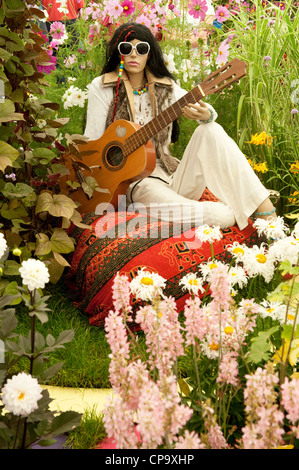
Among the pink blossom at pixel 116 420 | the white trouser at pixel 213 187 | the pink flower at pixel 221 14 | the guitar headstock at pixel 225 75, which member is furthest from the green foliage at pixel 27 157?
the pink flower at pixel 221 14

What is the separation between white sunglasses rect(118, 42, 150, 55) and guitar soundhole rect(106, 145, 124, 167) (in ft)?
1.79

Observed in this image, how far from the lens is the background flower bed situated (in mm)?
2051

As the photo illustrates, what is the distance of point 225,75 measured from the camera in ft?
8.45

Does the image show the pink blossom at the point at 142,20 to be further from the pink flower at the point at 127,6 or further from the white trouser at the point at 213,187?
the white trouser at the point at 213,187

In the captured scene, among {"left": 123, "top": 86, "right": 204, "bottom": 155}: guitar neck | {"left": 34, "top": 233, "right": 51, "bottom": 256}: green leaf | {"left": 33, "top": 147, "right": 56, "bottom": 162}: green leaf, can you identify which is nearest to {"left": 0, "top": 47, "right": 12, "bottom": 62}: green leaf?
{"left": 33, "top": 147, "right": 56, "bottom": 162}: green leaf

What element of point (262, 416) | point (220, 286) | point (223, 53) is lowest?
point (262, 416)

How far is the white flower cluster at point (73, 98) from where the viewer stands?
3051 mm

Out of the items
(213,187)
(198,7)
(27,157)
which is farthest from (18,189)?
(198,7)

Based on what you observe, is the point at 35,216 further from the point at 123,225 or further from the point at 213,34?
the point at 213,34

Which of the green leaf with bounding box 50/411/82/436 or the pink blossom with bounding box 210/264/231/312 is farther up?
the pink blossom with bounding box 210/264/231/312

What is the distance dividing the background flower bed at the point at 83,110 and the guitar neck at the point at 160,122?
1.08 feet

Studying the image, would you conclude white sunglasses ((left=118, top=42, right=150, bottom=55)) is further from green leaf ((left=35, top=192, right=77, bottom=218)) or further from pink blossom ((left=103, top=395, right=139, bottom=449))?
pink blossom ((left=103, top=395, right=139, bottom=449))

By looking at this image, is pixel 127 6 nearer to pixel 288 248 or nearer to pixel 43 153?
pixel 43 153

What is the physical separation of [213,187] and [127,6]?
142 centimetres
